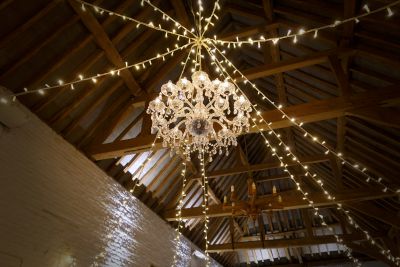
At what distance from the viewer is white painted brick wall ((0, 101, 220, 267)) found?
13.0ft

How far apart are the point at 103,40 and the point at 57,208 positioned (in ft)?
8.42

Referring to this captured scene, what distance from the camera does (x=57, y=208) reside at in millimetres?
4648

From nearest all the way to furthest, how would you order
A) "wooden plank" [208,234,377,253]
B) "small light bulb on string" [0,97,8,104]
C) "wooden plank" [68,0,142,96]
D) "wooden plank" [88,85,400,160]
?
1. "small light bulb on string" [0,97,8,104]
2. "wooden plank" [88,85,400,160]
3. "wooden plank" [68,0,142,96]
4. "wooden plank" [208,234,377,253]

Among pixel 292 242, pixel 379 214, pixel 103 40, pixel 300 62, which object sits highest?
pixel 300 62

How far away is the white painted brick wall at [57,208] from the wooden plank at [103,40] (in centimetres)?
146

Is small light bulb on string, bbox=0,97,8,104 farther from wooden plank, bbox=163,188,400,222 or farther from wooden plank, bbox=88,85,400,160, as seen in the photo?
wooden plank, bbox=163,188,400,222

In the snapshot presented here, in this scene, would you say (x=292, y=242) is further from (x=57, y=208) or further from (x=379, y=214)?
(x=57, y=208)

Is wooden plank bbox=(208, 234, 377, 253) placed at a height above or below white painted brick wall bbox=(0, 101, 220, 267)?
above

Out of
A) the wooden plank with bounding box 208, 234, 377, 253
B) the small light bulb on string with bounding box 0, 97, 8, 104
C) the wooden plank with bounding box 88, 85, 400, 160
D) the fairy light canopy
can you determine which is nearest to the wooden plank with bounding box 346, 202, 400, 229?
the fairy light canopy

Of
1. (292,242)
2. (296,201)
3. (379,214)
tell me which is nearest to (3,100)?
(296,201)

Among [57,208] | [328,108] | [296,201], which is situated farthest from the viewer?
[296,201]

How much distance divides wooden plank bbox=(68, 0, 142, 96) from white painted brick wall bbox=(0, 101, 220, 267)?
1.46 meters

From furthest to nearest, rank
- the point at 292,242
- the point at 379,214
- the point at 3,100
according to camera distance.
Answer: the point at 292,242, the point at 379,214, the point at 3,100

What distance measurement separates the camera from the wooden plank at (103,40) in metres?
4.50
